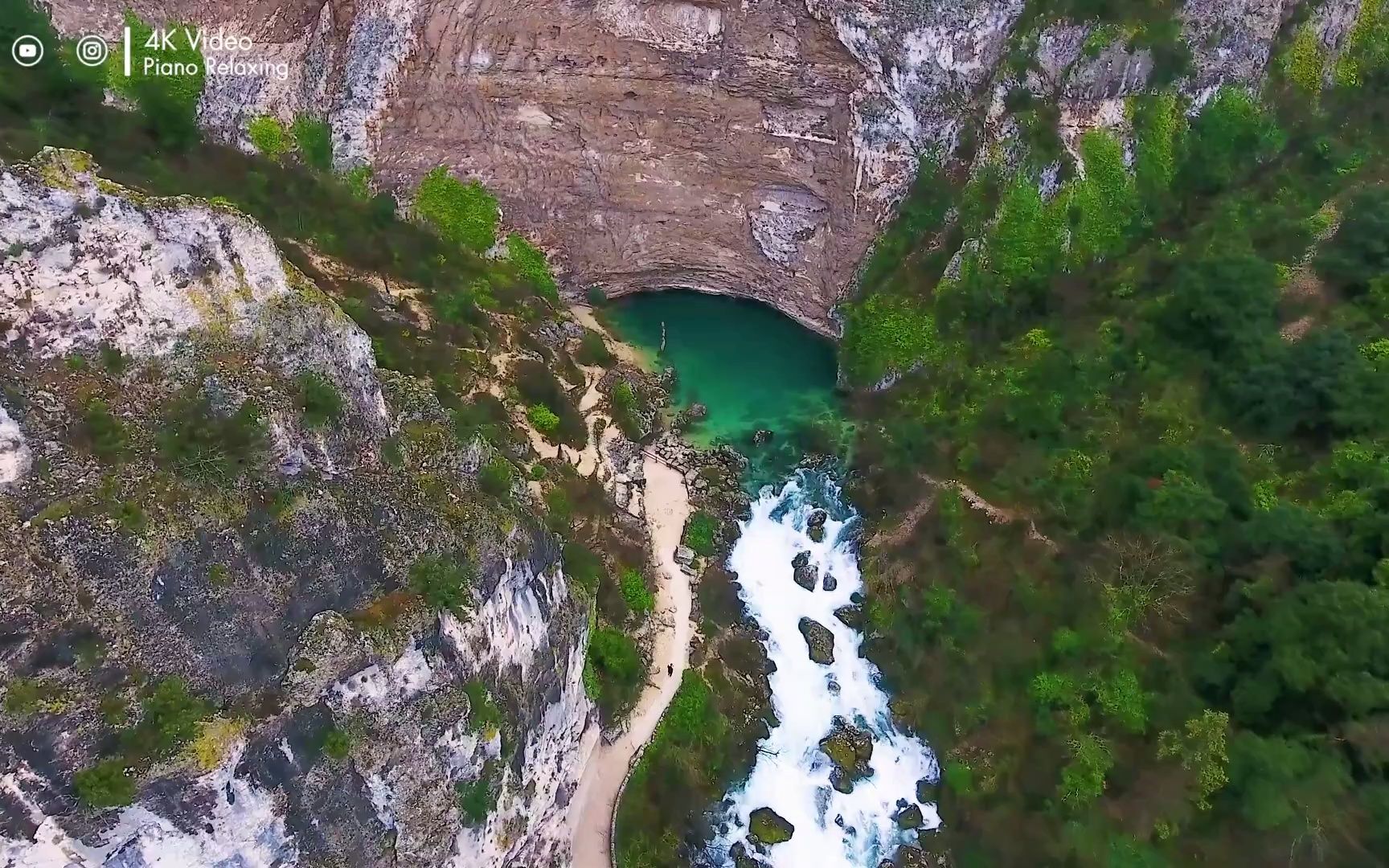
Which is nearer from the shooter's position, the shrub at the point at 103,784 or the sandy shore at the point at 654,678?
the shrub at the point at 103,784

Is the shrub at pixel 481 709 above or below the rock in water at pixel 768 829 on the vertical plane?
above

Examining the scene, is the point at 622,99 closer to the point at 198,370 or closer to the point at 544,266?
the point at 544,266

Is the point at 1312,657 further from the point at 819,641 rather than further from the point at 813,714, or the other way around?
the point at 813,714

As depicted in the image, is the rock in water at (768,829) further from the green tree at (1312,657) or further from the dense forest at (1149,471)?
the green tree at (1312,657)

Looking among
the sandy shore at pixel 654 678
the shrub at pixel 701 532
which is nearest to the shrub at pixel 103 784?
the sandy shore at pixel 654 678

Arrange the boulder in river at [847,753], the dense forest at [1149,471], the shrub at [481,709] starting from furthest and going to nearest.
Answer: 1. the boulder in river at [847,753]
2. the dense forest at [1149,471]
3. the shrub at [481,709]

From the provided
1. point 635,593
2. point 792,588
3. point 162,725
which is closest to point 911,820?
point 792,588

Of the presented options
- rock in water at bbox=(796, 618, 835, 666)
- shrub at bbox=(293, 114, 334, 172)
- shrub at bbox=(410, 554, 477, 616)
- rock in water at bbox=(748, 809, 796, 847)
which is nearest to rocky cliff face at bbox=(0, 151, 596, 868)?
shrub at bbox=(410, 554, 477, 616)
